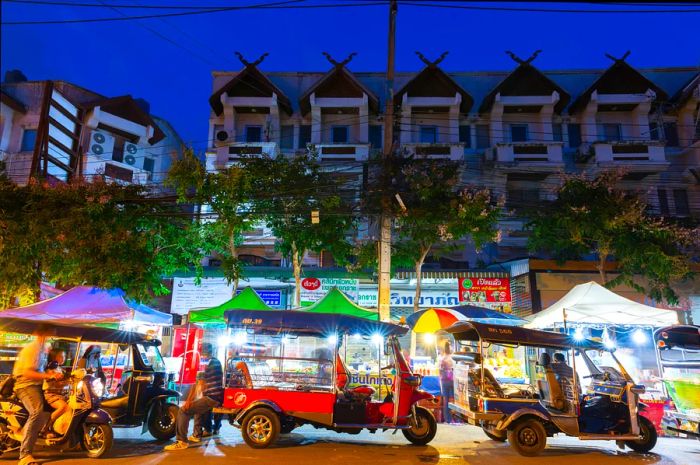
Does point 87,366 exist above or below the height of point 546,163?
below

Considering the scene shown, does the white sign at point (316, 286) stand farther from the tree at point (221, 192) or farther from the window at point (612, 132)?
the window at point (612, 132)

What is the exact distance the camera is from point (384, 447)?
349 inches

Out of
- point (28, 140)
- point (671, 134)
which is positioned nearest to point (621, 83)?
point (671, 134)

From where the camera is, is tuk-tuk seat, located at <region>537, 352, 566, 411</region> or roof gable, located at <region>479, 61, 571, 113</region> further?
roof gable, located at <region>479, 61, 571, 113</region>

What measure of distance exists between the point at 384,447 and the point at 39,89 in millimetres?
23294

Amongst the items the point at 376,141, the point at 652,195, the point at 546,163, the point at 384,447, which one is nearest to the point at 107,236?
the point at 384,447

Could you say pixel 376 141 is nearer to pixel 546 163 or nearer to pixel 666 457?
pixel 546 163

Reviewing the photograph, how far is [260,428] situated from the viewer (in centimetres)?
849

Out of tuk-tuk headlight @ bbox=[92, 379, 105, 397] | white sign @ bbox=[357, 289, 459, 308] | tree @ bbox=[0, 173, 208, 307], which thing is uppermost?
tree @ bbox=[0, 173, 208, 307]

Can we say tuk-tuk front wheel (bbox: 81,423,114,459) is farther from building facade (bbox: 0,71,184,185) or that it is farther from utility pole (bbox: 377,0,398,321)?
building facade (bbox: 0,71,184,185)

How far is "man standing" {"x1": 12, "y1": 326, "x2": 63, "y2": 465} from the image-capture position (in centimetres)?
686

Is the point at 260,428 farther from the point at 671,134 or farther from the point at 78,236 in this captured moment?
the point at 671,134

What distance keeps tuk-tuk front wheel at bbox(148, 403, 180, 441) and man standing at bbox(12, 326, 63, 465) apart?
221 cm

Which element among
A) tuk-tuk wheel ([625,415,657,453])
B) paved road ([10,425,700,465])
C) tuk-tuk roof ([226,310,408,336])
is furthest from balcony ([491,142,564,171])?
tuk-tuk roof ([226,310,408,336])
